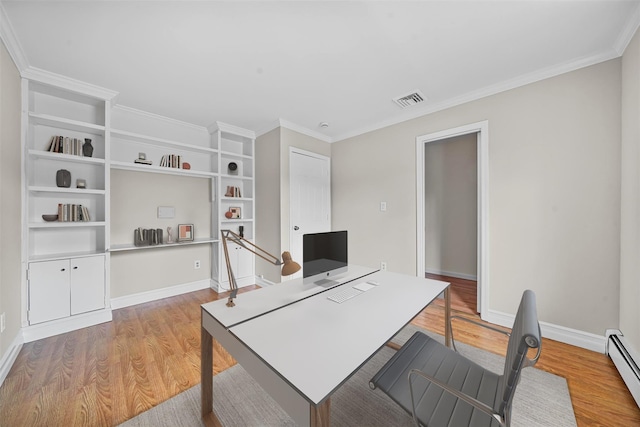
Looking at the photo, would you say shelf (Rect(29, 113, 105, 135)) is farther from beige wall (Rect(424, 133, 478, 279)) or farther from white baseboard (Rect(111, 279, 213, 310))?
beige wall (Rect(424, 133, 478, 279))

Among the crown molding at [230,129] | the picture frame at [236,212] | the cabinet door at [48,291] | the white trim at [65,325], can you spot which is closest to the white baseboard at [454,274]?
the picture frame at [236,212]

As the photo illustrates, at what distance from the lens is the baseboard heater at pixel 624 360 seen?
1.51 metres

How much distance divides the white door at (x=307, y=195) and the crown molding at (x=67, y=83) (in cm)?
218

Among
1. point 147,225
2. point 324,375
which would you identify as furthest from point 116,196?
point 324,375

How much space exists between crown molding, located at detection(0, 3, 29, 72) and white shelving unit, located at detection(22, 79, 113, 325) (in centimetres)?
21

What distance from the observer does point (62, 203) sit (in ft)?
8.66

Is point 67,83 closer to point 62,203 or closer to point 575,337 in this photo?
point 62,203

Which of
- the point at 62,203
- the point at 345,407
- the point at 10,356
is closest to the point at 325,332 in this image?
the point at 345,407

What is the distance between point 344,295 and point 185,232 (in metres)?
2.90

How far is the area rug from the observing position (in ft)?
4.51

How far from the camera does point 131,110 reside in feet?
9.99

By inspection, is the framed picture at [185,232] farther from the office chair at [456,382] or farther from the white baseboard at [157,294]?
the office chair at [456,382]

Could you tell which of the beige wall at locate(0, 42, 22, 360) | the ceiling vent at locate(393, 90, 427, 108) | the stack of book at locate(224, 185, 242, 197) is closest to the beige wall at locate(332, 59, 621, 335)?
the ceiling vent at locate(393, 90, 427, 108)

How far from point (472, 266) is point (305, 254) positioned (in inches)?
147
